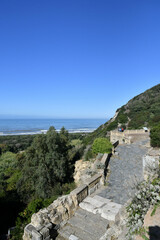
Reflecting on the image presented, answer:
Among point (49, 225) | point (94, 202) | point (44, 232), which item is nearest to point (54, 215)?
point (49, 225)

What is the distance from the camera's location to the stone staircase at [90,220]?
434 cm

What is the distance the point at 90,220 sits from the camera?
16.0 ft

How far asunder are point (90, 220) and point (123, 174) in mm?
4359

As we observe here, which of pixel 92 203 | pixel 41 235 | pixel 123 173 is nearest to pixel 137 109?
pixel 123 173

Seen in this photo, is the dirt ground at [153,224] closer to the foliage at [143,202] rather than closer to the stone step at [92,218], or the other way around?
the foliage at [143,202]

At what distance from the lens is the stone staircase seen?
14.2ft

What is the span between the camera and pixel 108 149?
11.0 m

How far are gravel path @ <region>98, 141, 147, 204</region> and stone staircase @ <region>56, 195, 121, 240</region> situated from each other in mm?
776

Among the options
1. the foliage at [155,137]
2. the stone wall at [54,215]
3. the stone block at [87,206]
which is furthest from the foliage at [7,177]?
the foliage at [155,137]

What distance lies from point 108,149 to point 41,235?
311 inches

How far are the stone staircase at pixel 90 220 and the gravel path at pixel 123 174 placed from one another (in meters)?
0.78

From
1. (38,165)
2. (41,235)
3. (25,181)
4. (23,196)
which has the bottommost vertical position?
(23,196)

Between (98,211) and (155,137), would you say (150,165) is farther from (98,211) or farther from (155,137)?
(155,137)

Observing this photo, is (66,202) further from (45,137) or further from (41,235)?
(45,137)
